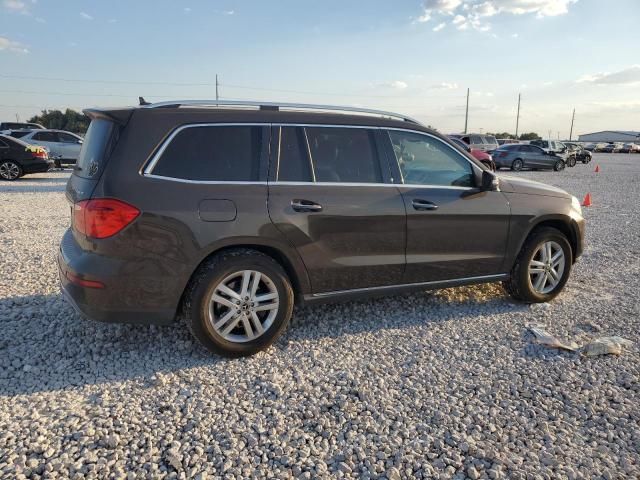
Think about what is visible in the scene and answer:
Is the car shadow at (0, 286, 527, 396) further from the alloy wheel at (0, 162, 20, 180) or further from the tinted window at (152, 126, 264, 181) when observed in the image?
the alloy wheel at (0, 162, 20, 180)

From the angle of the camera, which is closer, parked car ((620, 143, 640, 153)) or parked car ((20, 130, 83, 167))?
parked car ((20, 130, 83, 167))

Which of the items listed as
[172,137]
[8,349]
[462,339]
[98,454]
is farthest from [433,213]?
[8,349]

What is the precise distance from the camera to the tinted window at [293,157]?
372cm

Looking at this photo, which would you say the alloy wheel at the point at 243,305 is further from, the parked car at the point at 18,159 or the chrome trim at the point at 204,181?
the parked car at the point at 18,159

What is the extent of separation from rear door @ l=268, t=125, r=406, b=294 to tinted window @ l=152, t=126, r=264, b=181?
6.9 inches

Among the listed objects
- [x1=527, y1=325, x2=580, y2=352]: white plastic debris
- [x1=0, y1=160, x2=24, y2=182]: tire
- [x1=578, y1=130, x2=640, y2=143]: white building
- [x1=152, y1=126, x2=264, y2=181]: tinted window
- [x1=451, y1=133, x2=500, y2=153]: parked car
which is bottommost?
[x1=527, y1=325, x2=580, y2=352]: white plastic debris

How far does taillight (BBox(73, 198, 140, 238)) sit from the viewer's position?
3205 millimetres

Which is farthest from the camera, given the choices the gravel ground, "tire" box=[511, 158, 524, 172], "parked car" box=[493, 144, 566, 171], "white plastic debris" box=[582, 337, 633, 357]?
"tire" box=[511, 158, 524, 172]

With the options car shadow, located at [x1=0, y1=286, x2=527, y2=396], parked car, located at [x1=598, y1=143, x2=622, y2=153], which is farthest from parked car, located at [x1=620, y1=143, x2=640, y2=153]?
car shadow, located at [x1=0, y1=286, x2=527, y2=396]

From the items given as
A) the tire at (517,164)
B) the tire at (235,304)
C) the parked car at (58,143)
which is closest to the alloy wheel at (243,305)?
the tire at (235,304)

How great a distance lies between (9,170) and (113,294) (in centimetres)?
1481

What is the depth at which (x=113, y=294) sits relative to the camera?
10.8ft

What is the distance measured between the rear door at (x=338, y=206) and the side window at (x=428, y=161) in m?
0.21

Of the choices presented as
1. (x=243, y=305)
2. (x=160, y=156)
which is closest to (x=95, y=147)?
(x=160, y=156)
